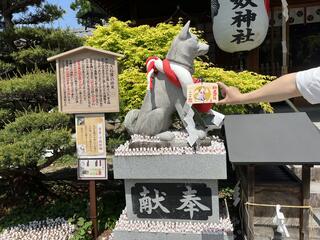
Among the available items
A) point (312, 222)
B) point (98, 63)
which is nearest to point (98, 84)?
point (98, 63)

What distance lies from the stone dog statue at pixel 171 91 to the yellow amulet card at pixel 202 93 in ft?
0.45

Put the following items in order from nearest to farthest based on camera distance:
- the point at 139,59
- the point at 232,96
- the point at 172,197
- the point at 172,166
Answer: the point at 232,96 → the point at 172,166 → the point at 172,197 → the point at 139,59

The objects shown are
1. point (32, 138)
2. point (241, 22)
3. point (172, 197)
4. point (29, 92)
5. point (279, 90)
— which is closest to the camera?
point (279, 90)

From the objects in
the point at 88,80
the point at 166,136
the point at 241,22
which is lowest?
the point at 166,136

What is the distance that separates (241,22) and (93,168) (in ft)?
14.1

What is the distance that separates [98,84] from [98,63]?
26cm

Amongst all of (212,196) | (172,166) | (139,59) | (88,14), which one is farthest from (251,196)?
(88,14)

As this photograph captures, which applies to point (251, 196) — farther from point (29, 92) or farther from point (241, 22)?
point (241, 22)

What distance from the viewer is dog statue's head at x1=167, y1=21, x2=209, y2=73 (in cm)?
387

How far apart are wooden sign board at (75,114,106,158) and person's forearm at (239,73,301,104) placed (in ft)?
9.10

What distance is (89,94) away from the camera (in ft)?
13.8

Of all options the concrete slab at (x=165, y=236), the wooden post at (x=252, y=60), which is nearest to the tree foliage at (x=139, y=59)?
the concrete slab at (x=165, y=236)

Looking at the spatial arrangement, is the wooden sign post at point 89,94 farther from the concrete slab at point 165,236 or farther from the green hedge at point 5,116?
the green hedge at point 5,116

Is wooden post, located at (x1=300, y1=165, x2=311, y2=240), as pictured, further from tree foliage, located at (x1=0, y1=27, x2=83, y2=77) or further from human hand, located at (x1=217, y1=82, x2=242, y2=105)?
tree foliage, located at (x1=0, y1=27, x2=83, y2=77)
